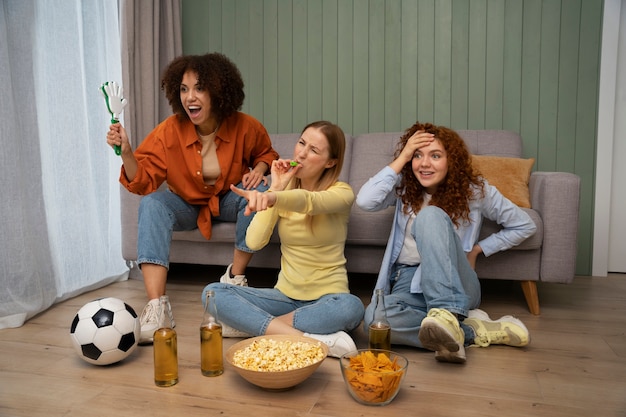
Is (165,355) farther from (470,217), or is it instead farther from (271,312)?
(470,217)

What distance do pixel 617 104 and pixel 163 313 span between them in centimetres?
284

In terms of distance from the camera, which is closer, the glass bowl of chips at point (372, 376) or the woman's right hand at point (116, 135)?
the glass bowl of chips at point (372, 376)

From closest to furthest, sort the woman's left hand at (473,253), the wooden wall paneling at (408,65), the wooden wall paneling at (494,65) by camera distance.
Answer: the woman's left hand at (473,253), the wooden wall paneling at (494,65), the wooden wall paneling at (408,65)

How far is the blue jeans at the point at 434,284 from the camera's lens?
5.26 ft

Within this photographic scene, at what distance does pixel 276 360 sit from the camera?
54.5 inches

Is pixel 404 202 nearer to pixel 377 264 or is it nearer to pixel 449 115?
pixel 377 264

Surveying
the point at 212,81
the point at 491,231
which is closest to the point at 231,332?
the point at 212,81

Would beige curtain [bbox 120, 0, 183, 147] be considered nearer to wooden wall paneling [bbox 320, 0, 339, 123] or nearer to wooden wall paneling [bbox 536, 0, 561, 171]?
wooden wall paneling [bbox 320, 0, 339, 123]

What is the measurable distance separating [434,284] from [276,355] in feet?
1.76

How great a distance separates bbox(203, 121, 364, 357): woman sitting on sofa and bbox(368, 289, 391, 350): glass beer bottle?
160 millimetres

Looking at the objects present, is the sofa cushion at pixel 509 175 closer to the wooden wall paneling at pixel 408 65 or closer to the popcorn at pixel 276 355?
the wooden wall paneling at pixel 408 65

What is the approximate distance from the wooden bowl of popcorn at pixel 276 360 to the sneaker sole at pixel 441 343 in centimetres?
28

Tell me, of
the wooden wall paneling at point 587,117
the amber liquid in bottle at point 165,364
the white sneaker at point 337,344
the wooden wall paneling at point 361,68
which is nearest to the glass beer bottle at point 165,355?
the amber liquid in bottle at point 165,364

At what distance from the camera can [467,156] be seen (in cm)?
191
